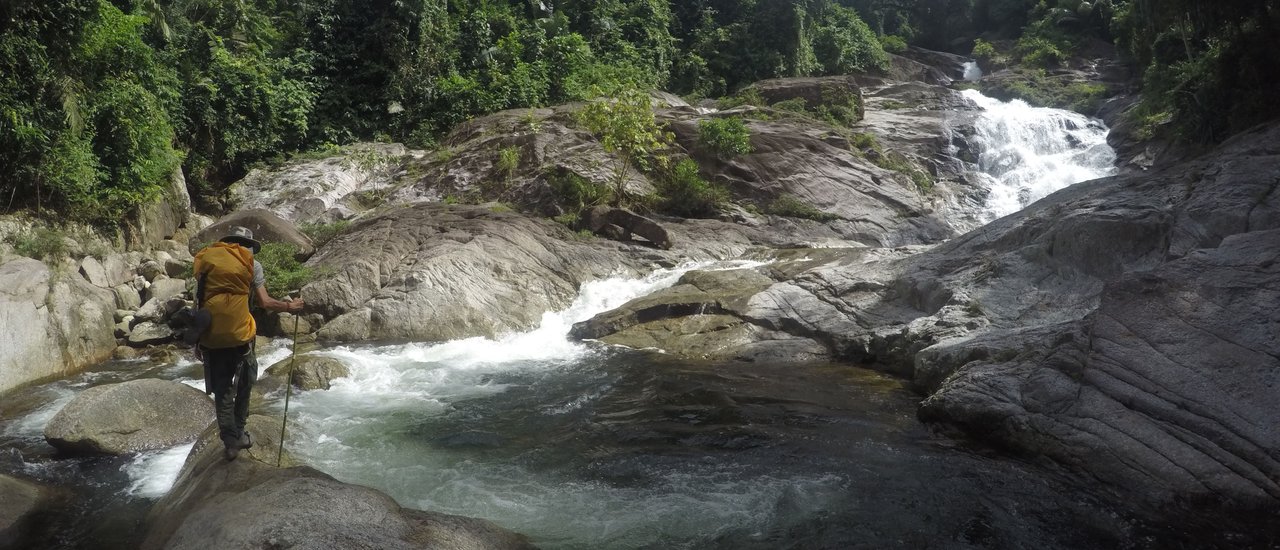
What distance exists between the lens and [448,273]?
46.5 ft

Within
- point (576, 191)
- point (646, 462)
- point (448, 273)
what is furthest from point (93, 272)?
point (646, 462)

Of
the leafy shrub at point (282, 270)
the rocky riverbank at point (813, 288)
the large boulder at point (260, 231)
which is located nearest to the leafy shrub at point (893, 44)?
the rocky riverbank at point (813, 288)

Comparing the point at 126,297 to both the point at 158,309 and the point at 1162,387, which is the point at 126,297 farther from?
the point at 1162,387

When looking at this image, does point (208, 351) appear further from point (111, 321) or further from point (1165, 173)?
point (1165, 173)

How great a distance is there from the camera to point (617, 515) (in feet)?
20.0

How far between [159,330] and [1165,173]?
1623cm

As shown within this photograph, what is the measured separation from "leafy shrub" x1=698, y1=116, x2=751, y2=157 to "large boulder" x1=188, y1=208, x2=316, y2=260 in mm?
11515

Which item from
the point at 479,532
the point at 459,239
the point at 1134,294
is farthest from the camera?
the point at 459,239

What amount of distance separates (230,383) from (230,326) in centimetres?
48

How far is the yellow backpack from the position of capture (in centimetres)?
577

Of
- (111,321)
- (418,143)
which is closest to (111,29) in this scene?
(111,321)

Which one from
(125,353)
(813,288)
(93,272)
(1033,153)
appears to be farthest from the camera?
(1033,153)

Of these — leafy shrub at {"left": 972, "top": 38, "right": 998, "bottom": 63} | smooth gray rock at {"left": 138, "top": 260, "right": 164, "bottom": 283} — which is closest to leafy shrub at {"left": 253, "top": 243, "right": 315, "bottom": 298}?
smooth gray rock at {"left": 138, "top": 260, "right": 164, "bottom": 283}

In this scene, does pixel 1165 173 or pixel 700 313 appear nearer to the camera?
pixel 1165 173
